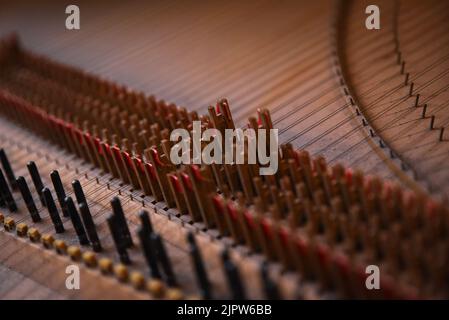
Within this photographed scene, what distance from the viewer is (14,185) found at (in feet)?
15.3

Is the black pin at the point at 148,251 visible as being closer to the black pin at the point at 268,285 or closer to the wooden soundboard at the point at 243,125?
the wooden soundboard at the point at 243,125

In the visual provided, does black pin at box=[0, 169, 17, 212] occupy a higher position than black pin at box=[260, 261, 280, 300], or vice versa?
black pin at box=[0, 169, 17, 212]

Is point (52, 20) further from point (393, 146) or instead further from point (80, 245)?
point (393, 146)

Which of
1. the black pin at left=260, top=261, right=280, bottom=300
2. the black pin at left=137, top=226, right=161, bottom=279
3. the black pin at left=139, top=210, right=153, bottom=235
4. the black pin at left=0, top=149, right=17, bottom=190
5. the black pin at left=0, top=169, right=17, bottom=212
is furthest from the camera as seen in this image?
the black pin at left=0, top=149, right=17, bottom=190

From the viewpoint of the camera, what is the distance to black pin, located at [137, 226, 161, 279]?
10.9ft

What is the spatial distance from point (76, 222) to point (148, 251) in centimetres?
69

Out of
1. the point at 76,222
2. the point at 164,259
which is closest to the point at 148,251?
the point at 164,259

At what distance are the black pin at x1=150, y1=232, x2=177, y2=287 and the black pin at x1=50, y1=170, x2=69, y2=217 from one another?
3.38ft

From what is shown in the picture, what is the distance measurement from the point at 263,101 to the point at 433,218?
228 cm

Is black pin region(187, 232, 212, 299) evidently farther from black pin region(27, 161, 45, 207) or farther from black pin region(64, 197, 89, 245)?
black pin region(27, 161, 45, 207)

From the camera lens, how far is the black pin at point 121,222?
3619 mm

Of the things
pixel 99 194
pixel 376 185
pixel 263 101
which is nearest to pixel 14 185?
pixel 99 194

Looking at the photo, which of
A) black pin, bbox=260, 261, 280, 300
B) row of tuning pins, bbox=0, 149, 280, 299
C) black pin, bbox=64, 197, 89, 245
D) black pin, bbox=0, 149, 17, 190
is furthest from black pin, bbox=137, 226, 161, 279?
black pin, bbox=0, 149, 17, 190

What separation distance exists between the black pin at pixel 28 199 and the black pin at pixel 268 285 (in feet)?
6.56
